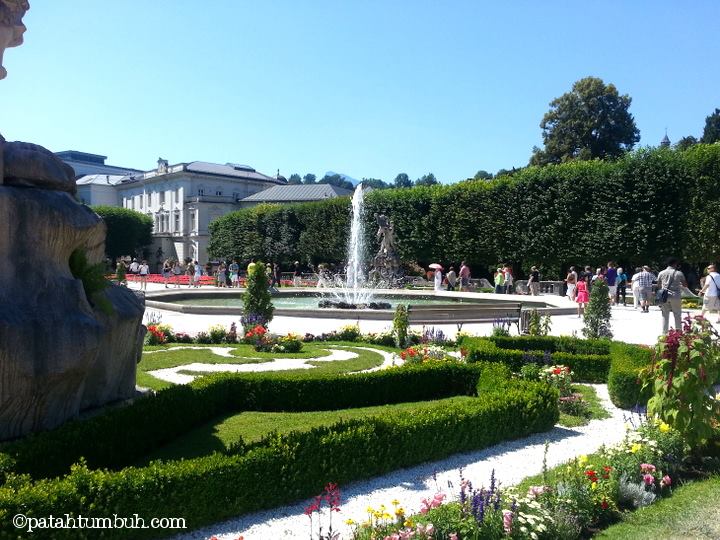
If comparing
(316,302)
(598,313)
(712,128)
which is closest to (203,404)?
(598,313)

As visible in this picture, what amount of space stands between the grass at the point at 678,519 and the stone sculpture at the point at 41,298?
15.1 ft

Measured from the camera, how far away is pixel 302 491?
531cm

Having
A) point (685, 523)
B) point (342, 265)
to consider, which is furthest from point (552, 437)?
point (342, 265)

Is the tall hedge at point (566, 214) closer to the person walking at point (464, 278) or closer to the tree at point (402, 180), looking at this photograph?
the person walking at point (464, 278)

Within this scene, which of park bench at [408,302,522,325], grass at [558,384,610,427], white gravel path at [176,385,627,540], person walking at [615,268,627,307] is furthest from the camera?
person walking at [615,268,627,307]

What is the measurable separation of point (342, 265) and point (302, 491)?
3908cm

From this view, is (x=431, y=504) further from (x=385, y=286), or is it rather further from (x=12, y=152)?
(x=385, y=286)

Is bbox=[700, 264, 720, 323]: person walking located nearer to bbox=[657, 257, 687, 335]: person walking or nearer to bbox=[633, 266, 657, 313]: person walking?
bbox=[657, 257, 687, 335]: person walking

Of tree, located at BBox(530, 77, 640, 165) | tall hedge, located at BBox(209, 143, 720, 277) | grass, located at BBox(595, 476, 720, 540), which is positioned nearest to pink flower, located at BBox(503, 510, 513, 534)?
grass, located at BBox(595, 476, 720, 540)

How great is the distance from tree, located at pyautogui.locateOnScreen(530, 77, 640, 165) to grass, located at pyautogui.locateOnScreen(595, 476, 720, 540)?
4513 cm

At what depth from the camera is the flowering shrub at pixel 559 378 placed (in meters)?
8.79

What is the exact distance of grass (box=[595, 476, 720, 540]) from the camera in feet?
15.0

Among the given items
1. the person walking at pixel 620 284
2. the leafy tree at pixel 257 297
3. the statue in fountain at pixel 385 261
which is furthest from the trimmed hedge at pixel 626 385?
the statue in fountain at pixel 385 261

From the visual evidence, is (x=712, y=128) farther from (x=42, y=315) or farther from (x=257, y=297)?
(x=42, y=315)
